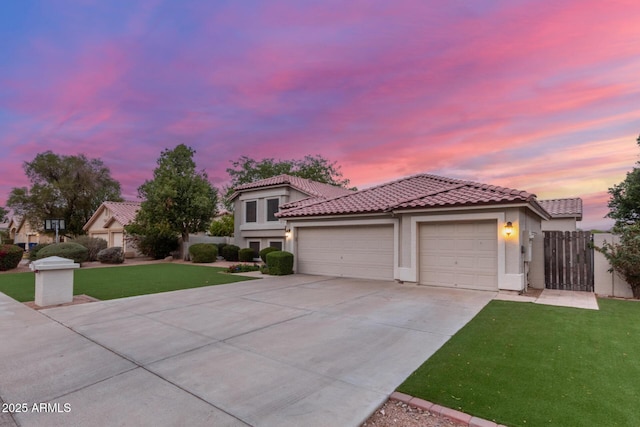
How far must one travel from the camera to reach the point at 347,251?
13875mm

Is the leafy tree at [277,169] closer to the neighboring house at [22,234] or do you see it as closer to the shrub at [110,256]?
the shrub at [110,256]

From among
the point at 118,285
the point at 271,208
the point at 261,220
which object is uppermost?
the point at 271,208

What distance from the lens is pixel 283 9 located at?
10.5m

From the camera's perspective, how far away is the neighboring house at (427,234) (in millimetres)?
9797

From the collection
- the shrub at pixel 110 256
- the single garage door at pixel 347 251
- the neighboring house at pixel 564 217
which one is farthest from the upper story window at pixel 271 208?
the neighboring house at pixel 564 217

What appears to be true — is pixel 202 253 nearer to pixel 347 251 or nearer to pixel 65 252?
pixel 65 252

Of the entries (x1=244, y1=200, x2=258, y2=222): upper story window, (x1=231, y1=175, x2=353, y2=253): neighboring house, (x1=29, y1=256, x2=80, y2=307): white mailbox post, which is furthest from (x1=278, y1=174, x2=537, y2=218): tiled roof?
(x1=29, y1=256, x2=80, y2=307): white mailbox post

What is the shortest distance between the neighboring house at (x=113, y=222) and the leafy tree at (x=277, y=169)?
12.6 metres

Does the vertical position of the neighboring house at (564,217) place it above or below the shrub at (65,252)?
above

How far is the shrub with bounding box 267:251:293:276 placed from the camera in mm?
14648

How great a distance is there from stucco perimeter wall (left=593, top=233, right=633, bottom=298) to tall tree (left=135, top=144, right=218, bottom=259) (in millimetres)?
22540

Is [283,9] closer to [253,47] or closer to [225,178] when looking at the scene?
[253,47]

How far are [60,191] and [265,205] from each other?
27.8 metres

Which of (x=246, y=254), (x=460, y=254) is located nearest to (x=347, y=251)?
(x=460, y=254)
